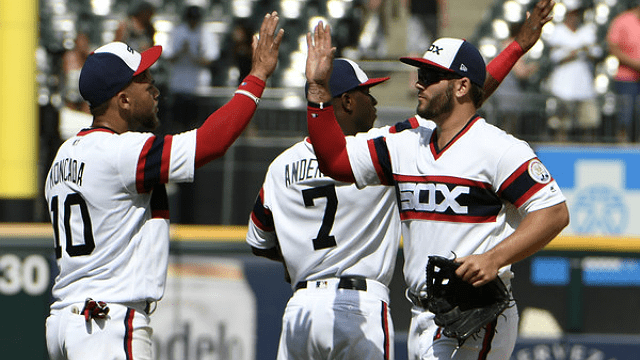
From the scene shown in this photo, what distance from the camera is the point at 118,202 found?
4434 millimetres

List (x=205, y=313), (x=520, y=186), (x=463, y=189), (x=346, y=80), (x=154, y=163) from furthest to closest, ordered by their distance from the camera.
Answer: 1. (x=205, y=313)
2. (x=346, y=80)
3. (x=154, y=163)
4. (x=463, y=189)
5. (x=520, y=186)

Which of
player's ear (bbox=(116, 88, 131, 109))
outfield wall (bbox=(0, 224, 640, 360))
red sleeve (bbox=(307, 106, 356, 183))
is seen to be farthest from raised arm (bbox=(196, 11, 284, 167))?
outfield wall (bbox=(0, 224, 640, 360))

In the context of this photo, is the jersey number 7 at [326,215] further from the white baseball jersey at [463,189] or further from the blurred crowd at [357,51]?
the blurred crowd at [357,51]

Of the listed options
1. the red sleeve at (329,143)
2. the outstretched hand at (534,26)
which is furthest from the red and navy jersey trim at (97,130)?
the outstretched hand at (534,26)

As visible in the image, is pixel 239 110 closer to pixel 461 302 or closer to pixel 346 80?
pixel 346 80

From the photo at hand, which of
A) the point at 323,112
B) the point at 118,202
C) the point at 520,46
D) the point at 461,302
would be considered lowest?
the point at 461,302

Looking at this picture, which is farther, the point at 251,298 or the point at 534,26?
the point at 251,298

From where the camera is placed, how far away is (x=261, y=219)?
5.46 meters

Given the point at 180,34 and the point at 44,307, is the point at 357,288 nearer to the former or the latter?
the point at 44,307

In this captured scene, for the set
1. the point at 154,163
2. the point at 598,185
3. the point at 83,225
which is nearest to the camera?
the point at 154,163

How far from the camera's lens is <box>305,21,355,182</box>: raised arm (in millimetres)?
4289

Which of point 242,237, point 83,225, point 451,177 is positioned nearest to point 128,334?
point 83,225

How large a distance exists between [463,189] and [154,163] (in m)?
1.32

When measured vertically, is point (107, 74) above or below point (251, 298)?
above
